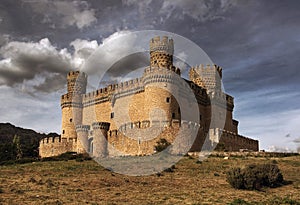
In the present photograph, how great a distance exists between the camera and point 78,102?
5266 cm

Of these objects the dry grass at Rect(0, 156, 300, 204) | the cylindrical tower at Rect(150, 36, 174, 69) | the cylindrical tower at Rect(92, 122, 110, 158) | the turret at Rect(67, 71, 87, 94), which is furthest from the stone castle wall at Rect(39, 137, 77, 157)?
the dry grass at Rect(0, 156, 300, 204)

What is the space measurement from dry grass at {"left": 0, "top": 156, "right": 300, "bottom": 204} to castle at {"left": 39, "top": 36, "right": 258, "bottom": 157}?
9.89 m

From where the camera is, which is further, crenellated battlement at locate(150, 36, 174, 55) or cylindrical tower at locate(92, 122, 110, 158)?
crenellated battlement at locate(150, 36, 174, 55)

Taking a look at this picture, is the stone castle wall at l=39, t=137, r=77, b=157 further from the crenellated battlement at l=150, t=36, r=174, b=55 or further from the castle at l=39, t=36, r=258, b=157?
the crenellated battlement at l=150, t=36, r=174, b=55

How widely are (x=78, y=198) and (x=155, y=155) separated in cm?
1690

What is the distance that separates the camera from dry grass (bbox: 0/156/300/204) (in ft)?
54.4

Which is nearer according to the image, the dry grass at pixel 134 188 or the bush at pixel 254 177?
the dry grass at pixel 134 188

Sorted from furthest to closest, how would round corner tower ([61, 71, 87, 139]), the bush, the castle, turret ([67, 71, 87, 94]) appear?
turret ([67, 71, 87, 94]), round corner tower ([61, 71, 87, 139]), the castle, the bush

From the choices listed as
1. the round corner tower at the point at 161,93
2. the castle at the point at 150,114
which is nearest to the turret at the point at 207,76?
the castle at the point at 150,114

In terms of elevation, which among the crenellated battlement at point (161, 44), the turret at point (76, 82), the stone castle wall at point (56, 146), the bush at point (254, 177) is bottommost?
the bush at point (254, 177)

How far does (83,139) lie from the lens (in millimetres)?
44031

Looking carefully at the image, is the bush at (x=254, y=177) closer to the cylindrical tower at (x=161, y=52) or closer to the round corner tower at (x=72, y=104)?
the cylindrical tower at (x=161, y=52)

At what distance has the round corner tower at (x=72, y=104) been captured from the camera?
168 ft

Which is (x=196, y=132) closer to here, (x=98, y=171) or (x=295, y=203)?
(x=98, y=171)
